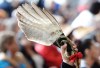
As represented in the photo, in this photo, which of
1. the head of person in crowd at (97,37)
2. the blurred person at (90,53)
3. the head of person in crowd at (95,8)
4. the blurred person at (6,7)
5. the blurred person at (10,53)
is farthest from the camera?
the head of person in crowd at (95,8)

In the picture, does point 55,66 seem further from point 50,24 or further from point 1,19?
point 50,24

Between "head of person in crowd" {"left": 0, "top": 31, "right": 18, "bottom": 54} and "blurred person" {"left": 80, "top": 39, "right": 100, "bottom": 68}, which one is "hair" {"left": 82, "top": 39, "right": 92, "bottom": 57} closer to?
"blurred person" {"left": 80, "top": 39, "right": 100, "bottom": 68}

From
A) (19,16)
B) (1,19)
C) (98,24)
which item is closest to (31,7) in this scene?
(19,16)

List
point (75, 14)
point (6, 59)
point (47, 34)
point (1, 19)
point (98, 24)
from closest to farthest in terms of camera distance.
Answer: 1. point (47, 34)
2. point (6, 59)
3. point (1, 19)
4. point (98, 24)
5. point (75, 14)

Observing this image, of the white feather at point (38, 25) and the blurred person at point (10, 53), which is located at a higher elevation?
the blurred person at point (10, 53)

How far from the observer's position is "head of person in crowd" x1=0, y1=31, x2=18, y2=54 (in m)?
2.44

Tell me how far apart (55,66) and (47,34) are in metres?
1.74

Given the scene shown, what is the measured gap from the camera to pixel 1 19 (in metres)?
3.12

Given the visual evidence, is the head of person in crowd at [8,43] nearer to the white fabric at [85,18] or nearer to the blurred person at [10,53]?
the blurred person at [10,53]

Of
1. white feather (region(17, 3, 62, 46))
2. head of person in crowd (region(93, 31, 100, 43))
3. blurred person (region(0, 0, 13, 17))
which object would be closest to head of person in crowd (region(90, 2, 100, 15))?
head of person in crowd (region(93, 31, 100, 43))

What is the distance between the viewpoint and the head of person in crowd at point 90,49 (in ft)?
8.75

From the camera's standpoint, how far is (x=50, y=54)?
2811 millimetres

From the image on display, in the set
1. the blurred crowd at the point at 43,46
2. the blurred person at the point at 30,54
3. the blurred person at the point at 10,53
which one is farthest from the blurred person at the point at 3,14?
the blurred person at the point at 10,53

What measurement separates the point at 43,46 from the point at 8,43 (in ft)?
1.07
